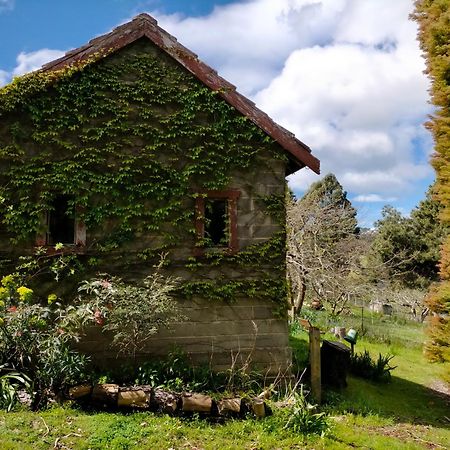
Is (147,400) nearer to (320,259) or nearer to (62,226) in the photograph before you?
(62,226)

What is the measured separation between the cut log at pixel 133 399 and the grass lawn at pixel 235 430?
0.18 meters

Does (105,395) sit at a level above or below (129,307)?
below

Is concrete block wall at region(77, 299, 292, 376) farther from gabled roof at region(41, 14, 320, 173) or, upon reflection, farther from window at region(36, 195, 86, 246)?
gabled roof at region(41, 14, 320, 173)

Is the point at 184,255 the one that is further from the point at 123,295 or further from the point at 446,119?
the point at 446,119

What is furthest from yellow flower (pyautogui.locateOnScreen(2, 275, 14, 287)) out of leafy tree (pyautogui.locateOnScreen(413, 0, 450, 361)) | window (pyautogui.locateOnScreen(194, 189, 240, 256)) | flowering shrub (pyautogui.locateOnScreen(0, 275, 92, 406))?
leafy tree (pyautogui.locateOnScreen(413, 0, 450, 361))

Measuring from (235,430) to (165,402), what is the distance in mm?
1207

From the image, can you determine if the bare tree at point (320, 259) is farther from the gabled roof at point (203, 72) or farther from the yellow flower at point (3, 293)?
the yellow flower at point (3, 293)

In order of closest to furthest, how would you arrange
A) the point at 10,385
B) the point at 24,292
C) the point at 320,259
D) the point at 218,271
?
the point at 10,385
the point at 24,292
the point at 218,271
the point at 320,259

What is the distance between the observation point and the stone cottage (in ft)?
28.3

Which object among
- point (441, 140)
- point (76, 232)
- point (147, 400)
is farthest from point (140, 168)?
point (441, 140)

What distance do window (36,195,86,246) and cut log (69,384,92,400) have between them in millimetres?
2928

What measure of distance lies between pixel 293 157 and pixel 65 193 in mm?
4903

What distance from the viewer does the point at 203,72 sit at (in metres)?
9.20

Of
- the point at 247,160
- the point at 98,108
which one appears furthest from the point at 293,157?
the point at 98,108
